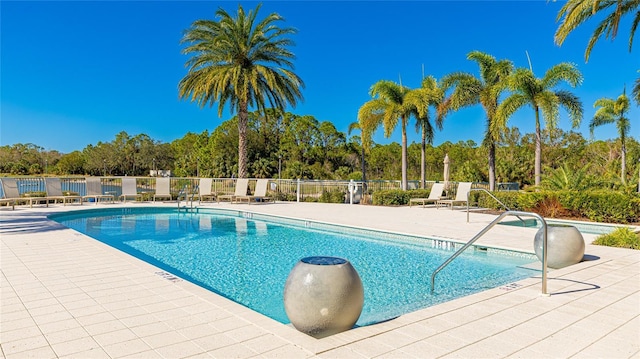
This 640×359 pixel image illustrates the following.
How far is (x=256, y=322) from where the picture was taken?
10.5ft

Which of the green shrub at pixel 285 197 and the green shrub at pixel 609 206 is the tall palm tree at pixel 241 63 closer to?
the green shrub at pixel 285 197

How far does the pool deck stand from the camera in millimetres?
2674

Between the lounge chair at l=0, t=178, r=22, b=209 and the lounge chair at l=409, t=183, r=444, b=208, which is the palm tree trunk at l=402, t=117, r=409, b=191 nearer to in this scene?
the lounge chair at l=409, t=183, r=444, b=208

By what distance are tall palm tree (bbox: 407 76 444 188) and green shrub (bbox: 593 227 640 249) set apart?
9.94m

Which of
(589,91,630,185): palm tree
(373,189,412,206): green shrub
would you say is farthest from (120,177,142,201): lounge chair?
(589,91,630,185): palm tree

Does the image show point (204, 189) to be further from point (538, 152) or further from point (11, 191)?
point (538, 152)

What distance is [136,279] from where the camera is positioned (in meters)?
4.58

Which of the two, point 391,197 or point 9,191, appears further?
point 391,197

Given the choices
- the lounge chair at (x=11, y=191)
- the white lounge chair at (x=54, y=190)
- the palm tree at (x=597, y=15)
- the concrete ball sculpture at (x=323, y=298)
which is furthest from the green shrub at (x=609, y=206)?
the lounge chair at (x=11, y=191)

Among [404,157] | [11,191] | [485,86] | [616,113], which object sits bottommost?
[11,191]

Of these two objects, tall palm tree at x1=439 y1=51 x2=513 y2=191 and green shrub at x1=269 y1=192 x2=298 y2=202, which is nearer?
tall palm tree at x1=439 y1=51 x2=513 y2=191

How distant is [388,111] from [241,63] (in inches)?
277

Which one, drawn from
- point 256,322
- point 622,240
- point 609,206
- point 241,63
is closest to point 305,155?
point 241,63

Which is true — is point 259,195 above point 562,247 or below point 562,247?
above
